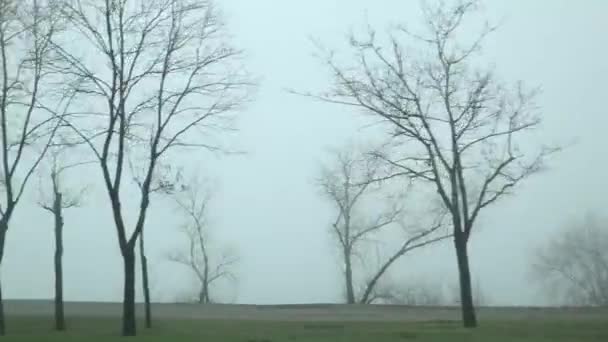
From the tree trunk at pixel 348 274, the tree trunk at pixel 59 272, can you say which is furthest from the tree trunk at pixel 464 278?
the tree trunk at pixel 348 274

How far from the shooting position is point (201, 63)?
2628 centimetres

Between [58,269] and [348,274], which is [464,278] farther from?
[348,274]

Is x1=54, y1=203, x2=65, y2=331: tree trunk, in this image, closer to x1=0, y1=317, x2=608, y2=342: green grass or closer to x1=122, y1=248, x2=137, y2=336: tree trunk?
x1=0, y1=317, x2=608, y2=342: green grass

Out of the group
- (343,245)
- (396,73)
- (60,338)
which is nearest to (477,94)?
(396,73)

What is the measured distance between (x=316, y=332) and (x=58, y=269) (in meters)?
9.14

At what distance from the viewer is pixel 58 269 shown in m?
27.5

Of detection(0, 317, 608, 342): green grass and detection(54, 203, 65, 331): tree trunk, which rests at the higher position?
detection(54, 203, 65, 331): tree trunk

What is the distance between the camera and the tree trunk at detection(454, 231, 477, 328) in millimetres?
26625

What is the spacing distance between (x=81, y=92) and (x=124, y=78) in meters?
1.49

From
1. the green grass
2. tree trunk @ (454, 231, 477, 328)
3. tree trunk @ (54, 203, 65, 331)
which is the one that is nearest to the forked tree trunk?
tree trunk @ (54, 203, 65, 331)

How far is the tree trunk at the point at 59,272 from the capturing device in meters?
27.3

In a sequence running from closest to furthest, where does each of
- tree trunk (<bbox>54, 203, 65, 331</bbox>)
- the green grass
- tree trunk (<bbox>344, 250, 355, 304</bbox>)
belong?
the green grass, tree trunk (<bbox>54, 203, 65, 331</bbox>), tree trunk (<bbox>344, 250, 355, 304</bbox>)

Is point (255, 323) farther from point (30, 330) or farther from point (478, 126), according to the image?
point (478, 126)

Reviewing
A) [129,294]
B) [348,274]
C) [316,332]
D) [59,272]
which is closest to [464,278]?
[316,332]
